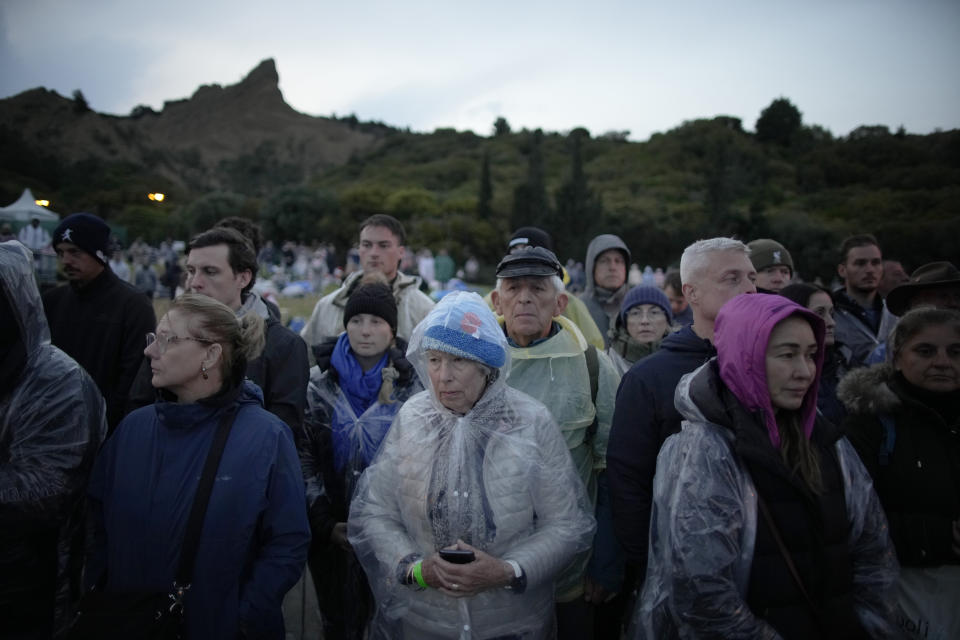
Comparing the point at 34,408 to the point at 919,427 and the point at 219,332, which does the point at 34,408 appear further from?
the point at 919,427

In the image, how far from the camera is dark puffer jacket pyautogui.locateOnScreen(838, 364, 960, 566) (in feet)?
7.14

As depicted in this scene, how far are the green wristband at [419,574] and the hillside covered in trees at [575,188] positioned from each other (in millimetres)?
19602

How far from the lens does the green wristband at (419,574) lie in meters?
2.00

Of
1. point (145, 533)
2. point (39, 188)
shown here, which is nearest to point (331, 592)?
point (145, 533)

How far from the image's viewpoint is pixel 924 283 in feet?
10.7

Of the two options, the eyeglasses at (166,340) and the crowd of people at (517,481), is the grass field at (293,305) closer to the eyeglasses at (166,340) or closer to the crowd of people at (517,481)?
the crowd of people at (517,481)

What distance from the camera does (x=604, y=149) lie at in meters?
90.1

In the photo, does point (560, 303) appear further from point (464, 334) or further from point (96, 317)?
point (96, 317)

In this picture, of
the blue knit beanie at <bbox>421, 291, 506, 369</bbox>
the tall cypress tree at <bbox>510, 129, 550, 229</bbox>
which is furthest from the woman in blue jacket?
the tall cypress tree at <bbox>510, 129, 550, 229</bbox>

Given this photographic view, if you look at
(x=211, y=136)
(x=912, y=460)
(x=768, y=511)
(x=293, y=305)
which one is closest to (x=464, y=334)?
(x=768, y=511)

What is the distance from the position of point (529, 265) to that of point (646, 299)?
1697 mm

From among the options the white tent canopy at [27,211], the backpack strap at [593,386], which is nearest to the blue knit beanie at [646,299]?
the backpack strap at [593,386]

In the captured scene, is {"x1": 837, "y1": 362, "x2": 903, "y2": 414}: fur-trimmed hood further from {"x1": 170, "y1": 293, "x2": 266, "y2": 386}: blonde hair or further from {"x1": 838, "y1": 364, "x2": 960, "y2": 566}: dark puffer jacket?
{"x1": 170, "y1": 293, "x2": 266, "y2": 386}: blonde hair

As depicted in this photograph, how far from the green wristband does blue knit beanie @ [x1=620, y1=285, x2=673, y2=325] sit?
2767 mm
